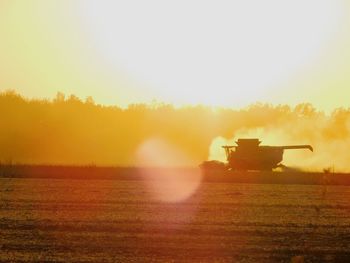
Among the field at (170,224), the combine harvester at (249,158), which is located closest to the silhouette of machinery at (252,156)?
the combine harvester at (249,158)

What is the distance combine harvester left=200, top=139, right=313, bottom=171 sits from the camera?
1702 inches

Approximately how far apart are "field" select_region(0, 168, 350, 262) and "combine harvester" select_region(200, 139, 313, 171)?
522 inches

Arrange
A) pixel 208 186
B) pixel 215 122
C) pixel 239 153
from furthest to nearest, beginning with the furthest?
1. pixel 215 122
2. pixel 239 153
3. pixel 208 186

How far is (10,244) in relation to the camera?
52.4 feet

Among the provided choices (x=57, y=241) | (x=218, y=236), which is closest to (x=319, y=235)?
(x=218, y=236)

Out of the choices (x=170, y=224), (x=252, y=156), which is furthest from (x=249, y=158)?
(x=170, y=224)

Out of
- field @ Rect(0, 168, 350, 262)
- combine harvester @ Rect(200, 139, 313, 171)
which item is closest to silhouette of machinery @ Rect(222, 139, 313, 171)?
combine harvester @ Rect(200, 139, 313, 171)

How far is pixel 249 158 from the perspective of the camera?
43.2 meters

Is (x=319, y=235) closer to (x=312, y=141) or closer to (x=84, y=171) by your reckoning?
(x=84, y=171)

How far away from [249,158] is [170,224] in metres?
24.6

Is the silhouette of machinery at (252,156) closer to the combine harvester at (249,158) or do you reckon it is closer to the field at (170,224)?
the combine harvester at (249,158)

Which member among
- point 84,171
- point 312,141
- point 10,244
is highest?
point 312,141

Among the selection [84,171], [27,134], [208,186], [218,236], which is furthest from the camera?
[27,134]

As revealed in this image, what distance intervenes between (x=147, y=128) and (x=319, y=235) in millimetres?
86000
